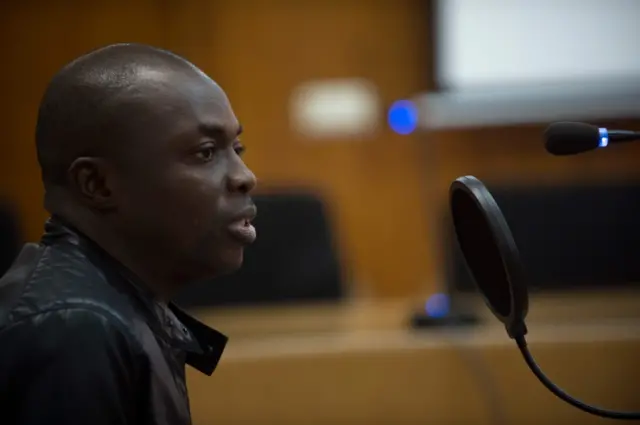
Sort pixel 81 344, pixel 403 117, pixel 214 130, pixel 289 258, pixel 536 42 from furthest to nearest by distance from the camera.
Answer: pixel 536 42
pixel 403 117
pixel 289 258
pixel 214 130
pixel 81 344

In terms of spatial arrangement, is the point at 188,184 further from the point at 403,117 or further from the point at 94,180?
the point at 403,117

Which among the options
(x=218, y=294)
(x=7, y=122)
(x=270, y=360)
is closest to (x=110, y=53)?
(x=270, y=360)

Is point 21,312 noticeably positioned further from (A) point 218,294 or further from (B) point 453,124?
(B) point 453,124

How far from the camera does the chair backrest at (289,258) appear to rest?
2480mm

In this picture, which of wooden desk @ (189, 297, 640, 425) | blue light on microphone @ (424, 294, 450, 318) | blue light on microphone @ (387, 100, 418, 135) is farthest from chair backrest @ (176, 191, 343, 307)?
wooden desk @ (189, 297, 640, 425)

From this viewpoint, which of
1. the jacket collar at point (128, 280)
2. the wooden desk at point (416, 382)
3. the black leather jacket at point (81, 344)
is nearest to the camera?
the black leather jacket at point (81, 344)

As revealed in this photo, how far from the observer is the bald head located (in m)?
0.71

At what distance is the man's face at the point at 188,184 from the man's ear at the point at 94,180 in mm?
11

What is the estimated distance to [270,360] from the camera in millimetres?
1279

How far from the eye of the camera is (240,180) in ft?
2.48

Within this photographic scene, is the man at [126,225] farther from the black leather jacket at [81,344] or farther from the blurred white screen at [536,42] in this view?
the blurred white screen at [536,42]

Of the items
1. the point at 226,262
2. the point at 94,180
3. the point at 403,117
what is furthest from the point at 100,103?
the point at 403,117

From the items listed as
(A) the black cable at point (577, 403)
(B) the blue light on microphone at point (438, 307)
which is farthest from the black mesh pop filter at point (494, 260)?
(B) the blue light on microphone at point (438, 307)

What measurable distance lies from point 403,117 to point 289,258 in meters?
0.87
